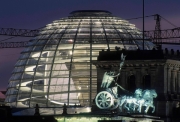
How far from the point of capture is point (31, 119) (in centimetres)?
19350

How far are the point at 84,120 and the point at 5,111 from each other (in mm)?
9967

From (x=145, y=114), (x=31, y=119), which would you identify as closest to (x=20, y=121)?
(x=31, y=119)

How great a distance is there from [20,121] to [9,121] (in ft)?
10.2

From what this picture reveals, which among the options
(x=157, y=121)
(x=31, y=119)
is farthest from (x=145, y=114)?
(x=31, y=119)

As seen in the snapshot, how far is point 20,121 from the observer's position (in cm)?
19162

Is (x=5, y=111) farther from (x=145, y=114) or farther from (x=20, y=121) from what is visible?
(x=145, y=114)

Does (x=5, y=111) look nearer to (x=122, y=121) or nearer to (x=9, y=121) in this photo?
(x=9, y=121)

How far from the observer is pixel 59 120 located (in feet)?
654

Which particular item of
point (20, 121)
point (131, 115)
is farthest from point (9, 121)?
point (131, 115)

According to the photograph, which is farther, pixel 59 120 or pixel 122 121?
pixel 59 120

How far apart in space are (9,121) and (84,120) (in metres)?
10.6

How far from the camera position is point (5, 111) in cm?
19225

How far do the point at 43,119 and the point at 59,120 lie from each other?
6055mm

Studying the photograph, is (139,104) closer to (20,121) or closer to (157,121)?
(157,121)
